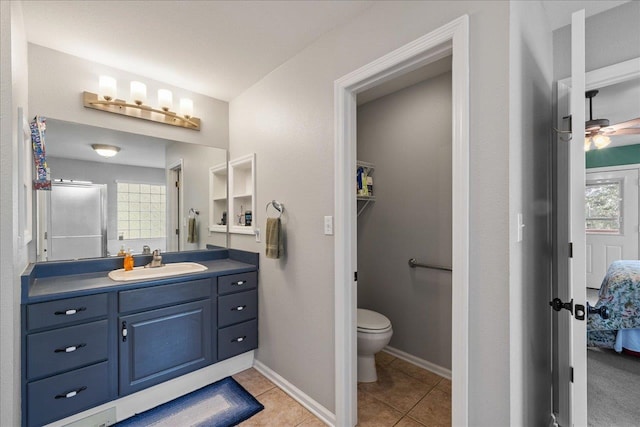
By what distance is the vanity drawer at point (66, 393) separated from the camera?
1439 millimetres

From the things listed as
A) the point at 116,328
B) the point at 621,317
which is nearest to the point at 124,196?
the point at 116,328

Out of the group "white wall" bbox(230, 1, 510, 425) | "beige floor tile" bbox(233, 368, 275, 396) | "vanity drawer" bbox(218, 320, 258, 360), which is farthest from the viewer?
"vanity drawer" bbox(218, 320, 258, 360)

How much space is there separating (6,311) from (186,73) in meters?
1.92

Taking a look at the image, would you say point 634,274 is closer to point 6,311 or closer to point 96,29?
point 6,311

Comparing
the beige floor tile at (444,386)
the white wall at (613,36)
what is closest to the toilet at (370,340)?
the beige floor tile at (444,386)

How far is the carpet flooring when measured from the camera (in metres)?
1.75

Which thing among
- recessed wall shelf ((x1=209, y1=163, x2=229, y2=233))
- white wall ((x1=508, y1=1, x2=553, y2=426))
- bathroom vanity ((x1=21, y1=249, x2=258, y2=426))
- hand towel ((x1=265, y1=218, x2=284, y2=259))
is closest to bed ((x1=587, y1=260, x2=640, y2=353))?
white wall ((x1=508, y1=1, x2=553, y2=426))

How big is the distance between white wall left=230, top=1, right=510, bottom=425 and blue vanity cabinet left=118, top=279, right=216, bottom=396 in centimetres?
49

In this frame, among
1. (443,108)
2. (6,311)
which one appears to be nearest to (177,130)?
(6,311)

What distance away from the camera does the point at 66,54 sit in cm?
195

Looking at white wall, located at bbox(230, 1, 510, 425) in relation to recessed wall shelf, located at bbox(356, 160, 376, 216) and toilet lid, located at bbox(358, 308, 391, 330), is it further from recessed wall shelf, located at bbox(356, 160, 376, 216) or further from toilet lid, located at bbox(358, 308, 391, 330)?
recessed wall shelf, located at bbox(356, 160, 376, 216)

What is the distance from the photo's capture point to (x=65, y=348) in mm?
1535

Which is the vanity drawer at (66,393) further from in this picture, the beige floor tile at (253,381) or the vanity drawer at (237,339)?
the beige floor tile at (253,381)

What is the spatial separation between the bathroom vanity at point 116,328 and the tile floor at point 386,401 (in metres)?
0.44
